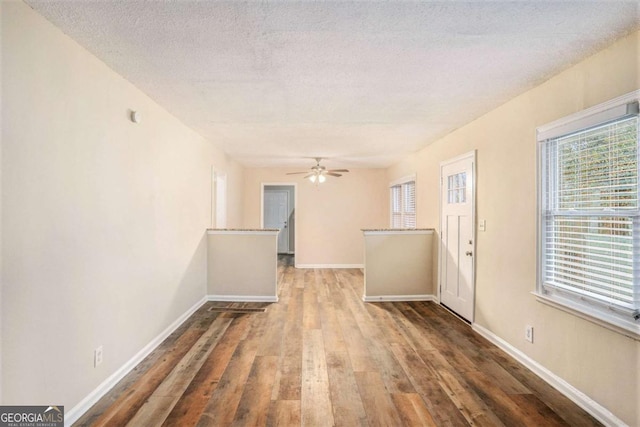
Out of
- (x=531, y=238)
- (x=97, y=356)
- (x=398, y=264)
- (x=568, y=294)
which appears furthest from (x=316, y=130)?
(x=97, y=356)

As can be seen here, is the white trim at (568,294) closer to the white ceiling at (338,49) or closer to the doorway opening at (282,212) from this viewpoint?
the white ceiling at (338,49)

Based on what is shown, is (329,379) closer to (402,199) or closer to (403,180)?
(403,180)

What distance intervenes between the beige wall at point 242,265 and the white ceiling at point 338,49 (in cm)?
183

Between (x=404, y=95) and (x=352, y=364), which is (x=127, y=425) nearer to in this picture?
(x=352, y=364)

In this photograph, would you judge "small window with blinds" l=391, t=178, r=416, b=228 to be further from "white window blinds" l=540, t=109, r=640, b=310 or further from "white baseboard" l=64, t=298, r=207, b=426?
"white baseboard" l=64, t=298, r=207, b=426

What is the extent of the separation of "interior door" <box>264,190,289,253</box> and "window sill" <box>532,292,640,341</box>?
764cm

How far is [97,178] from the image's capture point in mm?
2160

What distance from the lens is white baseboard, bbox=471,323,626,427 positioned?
1951 mm

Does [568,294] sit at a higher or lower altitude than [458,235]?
lower

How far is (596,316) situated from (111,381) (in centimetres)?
333

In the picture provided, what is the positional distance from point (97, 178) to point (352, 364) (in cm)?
239

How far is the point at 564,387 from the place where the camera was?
226 cm

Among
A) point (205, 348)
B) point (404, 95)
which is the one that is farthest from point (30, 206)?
point (404, 95)

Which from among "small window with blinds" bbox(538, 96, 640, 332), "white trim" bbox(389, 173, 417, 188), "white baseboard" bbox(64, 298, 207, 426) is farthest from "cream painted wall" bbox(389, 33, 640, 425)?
"white baseboard" bbox(64, 298, 207, 426)
